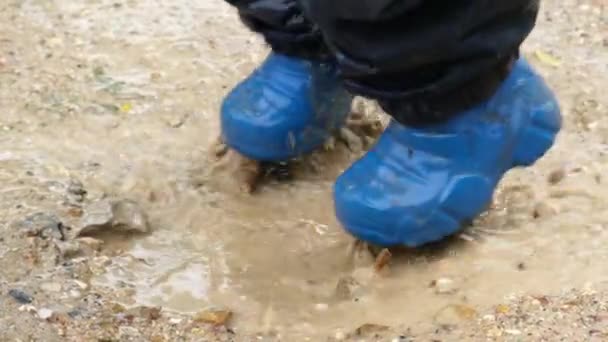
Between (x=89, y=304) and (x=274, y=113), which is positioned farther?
(x=274, y=113)

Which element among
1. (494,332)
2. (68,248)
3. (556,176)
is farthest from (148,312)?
(556,176)

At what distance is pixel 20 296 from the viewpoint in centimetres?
114

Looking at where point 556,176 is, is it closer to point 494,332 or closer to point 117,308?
point 494,332

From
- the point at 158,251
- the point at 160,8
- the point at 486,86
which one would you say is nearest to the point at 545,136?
the point at 486,86

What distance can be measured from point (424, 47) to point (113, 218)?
445 mm

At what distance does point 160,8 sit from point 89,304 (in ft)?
2.78

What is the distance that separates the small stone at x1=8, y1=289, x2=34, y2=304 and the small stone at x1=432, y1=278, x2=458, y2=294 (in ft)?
1.32

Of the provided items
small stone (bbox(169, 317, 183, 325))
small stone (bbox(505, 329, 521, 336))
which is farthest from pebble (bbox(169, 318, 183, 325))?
small stone (bbox(505, 329, 521, 336))

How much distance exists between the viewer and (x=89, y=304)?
3.77 ft

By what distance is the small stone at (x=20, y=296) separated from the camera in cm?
113

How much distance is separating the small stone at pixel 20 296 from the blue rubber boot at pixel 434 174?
1.06ft

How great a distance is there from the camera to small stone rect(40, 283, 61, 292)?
3.80 ft

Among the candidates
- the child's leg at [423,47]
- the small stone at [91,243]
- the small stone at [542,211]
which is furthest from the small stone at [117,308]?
the small stone at [542,211]

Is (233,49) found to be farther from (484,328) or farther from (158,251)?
(484,328)
